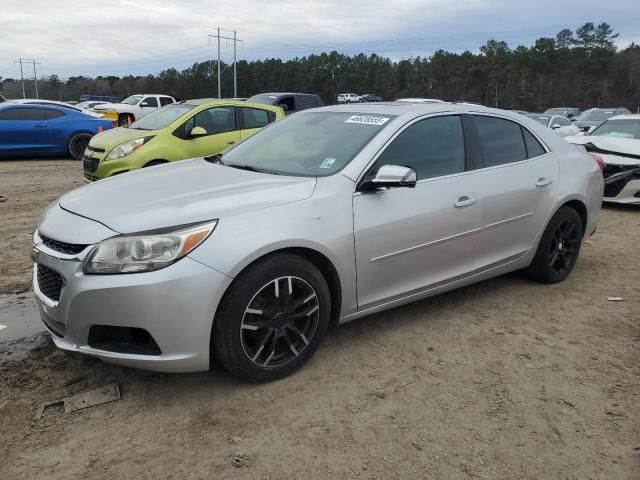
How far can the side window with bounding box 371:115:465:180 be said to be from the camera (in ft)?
12.7

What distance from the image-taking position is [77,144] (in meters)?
14.4

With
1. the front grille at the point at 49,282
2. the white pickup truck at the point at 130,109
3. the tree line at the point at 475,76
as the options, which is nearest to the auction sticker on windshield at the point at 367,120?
the front grille at the point at 49,282

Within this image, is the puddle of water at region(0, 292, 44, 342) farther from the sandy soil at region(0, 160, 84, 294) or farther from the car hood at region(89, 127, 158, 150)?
the car hood at region(89, 127, 158, 150)

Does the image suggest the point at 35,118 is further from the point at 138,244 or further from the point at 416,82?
the point at 416,82

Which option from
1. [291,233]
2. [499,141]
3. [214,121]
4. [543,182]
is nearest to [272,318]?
[291,233]

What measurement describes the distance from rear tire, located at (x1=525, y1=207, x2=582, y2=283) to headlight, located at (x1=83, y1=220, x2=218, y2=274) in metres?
3.22

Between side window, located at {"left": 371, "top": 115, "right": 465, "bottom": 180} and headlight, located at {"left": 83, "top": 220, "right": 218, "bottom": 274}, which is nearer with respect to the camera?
headlight, located at {"left": 83, "top": 220, "right": 218, "bottom": 274}

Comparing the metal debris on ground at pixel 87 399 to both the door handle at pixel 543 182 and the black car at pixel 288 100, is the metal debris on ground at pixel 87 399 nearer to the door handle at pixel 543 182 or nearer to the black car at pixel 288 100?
the door handle at pixel 543 182

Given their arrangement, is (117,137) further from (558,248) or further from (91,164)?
(558,248)

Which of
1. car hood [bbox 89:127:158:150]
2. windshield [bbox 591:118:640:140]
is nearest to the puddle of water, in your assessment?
car hood [bbox 89:127:158:150]

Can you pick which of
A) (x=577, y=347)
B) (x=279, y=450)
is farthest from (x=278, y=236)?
(x=577, y=347)

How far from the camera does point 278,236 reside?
314 centimetres

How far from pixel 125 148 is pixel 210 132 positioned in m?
1.33

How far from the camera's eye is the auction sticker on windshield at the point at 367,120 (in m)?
3.99
